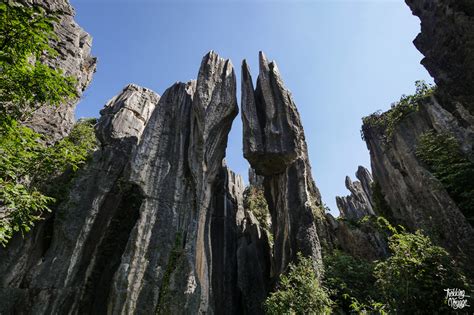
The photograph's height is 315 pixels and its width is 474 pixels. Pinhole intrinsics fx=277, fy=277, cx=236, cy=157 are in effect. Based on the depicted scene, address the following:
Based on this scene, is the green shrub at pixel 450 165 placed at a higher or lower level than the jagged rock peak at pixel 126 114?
lower

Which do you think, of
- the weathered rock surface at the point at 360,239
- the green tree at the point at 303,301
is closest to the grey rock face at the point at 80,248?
the green tree at the point at 303,301

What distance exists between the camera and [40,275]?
430 inches

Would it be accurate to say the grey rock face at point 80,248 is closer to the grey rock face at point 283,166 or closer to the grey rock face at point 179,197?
the grey rock face at point 179,197

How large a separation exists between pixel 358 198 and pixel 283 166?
27017mm

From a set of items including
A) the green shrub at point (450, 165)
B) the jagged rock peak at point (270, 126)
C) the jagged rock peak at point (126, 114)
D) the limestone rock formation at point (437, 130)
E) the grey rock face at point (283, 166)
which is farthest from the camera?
the jagged rock peak at point (126, 114)

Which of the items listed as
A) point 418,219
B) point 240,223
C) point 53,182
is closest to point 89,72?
point 53,182

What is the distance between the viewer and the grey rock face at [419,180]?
906 cm

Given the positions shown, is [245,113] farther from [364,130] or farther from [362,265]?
[362,265]

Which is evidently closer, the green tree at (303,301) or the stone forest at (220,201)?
the stone forest at (220,201)

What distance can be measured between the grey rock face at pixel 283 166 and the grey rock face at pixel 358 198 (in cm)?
2275

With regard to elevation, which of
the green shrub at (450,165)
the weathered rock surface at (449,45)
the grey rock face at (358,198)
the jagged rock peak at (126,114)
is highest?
the grey rock face at (358,198)

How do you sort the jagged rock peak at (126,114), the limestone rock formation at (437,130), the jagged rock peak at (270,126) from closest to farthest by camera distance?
the limestone rock formation at (437,130), the jagged rock peak at (270,126), the jagged rock peak at (126,114)

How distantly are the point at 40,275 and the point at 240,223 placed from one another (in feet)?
38.0
